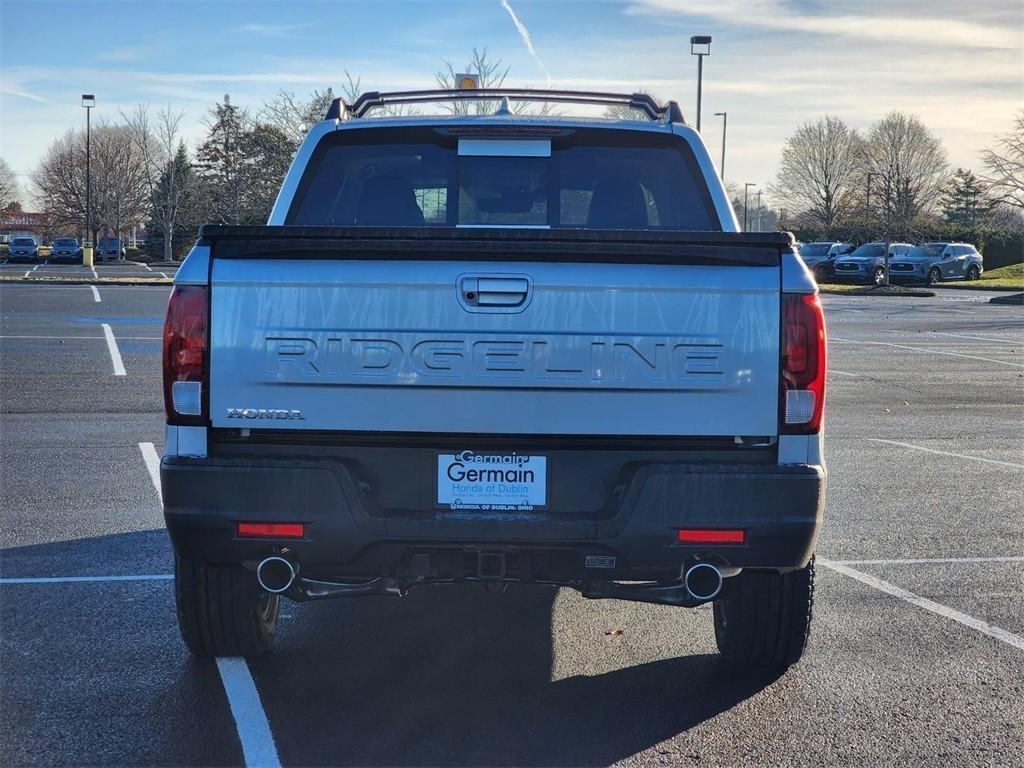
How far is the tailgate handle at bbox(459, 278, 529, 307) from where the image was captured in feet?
13.1

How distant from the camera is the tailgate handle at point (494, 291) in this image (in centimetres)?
399

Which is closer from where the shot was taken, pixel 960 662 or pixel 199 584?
pixel 199 584

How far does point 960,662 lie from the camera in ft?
16.5

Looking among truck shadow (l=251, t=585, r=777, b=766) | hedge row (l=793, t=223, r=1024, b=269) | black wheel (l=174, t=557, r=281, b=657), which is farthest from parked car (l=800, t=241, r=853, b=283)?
black wheel (l=174, t=557, r=281, b=657)

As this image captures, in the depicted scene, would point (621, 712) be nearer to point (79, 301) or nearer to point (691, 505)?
point (691, 505)

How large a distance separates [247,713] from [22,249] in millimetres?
62140

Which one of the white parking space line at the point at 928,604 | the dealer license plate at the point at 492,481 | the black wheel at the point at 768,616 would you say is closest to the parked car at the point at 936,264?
the white parking space line at the point at 928,604

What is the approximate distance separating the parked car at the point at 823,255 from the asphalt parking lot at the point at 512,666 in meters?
46.3

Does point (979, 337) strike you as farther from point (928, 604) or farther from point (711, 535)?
point (711, 535)

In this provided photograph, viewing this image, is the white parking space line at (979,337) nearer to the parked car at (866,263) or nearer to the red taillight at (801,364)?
the red taillight at (801,364)

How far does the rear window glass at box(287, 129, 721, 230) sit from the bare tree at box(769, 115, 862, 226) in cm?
7994

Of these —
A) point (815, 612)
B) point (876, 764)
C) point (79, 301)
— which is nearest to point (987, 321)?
point (79, 301)

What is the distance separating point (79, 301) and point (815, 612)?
25309 mm

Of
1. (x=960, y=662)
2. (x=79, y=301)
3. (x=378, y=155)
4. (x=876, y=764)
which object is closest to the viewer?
(x=876, y=764)
